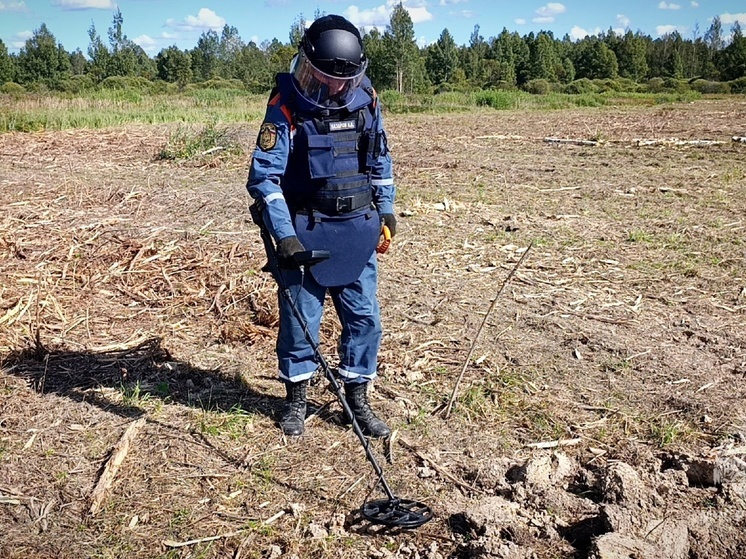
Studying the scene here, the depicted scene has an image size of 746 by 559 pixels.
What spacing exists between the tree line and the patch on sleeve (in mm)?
40859

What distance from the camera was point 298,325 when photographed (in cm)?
395

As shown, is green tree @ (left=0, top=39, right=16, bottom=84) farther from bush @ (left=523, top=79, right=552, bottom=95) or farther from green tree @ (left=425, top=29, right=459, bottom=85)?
bush @ (left=523, top=79, right=552, bottom=95)

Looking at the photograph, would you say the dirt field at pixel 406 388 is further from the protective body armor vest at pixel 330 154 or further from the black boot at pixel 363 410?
the protective body armor vest at pixel 330 154

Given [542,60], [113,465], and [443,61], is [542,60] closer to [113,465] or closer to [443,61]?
[443,61]

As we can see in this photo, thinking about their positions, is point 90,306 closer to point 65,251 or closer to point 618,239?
point 65,251

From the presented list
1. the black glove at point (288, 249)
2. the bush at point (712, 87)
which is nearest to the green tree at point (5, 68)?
the bush at point (712, 87)

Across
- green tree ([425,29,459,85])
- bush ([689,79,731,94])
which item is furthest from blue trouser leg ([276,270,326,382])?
green tree ([425,29,459,85])

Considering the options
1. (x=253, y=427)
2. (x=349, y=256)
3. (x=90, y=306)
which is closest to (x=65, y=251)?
(x=90, y=306)

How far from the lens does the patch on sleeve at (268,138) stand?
3.64 m

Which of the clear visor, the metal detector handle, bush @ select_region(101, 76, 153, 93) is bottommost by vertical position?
the metal detector handle

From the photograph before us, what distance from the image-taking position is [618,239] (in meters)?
8.03

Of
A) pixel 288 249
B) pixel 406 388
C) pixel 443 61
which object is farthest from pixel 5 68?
pixel 288 249

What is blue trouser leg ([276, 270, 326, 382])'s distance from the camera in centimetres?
391

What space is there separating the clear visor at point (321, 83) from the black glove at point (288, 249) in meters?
0.71
